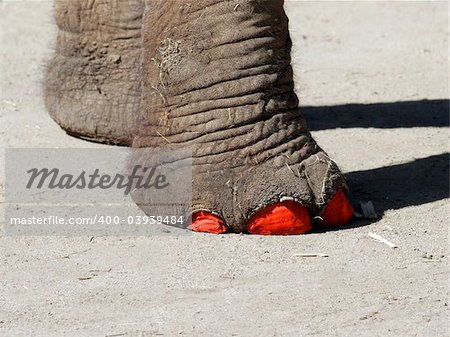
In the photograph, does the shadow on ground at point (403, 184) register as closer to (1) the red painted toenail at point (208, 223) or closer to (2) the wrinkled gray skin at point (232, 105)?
(2) the wrinkled gray skin at point (232, 105)

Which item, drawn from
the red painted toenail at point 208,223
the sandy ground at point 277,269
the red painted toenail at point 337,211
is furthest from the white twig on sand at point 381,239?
the red painted toenail at point 208,223

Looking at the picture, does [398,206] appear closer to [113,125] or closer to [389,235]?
[389,235]

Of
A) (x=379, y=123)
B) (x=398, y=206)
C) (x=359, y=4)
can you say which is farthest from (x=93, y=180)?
(x=359, y=4)

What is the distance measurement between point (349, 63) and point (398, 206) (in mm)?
2225

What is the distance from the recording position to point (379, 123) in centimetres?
544

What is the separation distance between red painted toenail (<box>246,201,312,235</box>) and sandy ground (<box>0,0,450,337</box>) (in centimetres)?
4

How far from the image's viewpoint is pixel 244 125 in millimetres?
3986

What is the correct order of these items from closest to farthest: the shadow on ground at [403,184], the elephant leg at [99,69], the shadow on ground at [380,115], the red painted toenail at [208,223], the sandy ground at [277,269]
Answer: the sandy ground at [277,269]
the red painted toenail at [208,223]
the shadow on ground at [403,184]
the elephant leg at [99,69]
the shadow on ground at [380,115]

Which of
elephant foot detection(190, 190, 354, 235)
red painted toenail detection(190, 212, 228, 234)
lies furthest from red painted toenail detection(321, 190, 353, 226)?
red painted toenail detection(190, 212, 228, 234)

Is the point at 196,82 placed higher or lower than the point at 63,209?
higher

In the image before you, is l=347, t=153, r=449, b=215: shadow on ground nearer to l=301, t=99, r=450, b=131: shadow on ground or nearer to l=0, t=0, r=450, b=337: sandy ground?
l=0, t=0, r=450, b=337: sandy ground

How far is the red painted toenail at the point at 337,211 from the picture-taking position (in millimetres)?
4012

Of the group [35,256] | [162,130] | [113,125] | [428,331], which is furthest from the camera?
[113,125]

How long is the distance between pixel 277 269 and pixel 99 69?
5.54 feet
